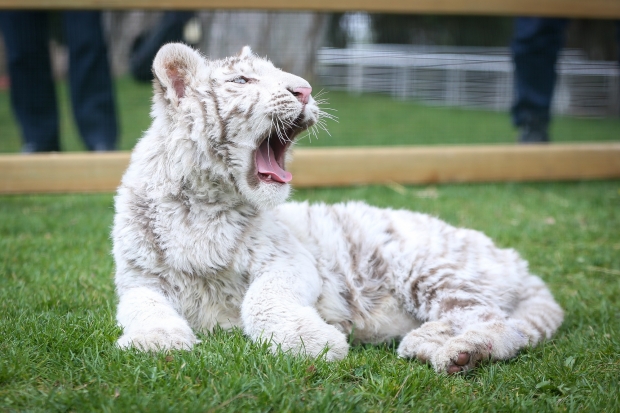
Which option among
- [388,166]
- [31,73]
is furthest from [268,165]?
[31,73]

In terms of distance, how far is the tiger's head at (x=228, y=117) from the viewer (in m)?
2.94

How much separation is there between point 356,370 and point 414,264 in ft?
2.83

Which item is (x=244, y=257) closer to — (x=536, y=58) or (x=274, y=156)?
(x=274, y=156)

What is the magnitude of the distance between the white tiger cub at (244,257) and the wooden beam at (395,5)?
235 centimetres

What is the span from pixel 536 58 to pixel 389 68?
1407 mm

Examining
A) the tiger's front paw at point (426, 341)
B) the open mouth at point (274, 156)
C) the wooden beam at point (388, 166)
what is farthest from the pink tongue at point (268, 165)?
the wooden beam at point (388, 166)

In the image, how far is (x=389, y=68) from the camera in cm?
629

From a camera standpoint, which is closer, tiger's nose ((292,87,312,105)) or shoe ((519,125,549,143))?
tiger's nose ((292,87,312,105))

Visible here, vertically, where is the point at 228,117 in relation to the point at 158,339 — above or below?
above

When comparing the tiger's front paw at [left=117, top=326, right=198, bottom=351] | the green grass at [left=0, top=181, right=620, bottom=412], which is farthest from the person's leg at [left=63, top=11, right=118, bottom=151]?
the tiger's front paw at [left=117, top=326, right=198, bottom=351]

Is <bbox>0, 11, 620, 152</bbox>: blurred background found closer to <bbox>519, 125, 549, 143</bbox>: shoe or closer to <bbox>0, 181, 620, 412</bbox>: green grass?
<bbox>519, 125, 549, 143</bbox>: shoe

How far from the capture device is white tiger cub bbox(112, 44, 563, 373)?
2.80 m

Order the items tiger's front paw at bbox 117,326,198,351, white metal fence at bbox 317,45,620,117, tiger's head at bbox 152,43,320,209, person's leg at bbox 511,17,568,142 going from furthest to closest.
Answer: person's leg at bbox 511,17,568,142
white metal fence at bbox 317,45,620,117
tiger's head at bbox 152,43,320,209
tiger's front paw at bbox 117,326,198,351

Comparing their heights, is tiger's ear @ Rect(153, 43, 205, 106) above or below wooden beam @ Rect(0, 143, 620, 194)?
above
